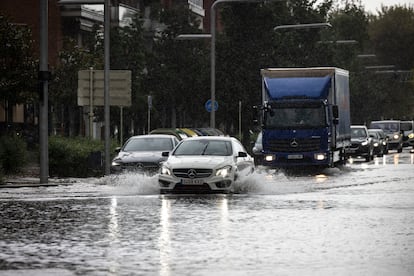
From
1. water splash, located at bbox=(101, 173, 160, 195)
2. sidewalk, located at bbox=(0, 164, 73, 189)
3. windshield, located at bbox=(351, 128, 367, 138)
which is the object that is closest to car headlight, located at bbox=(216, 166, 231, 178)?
water splash, located at bbox=(101, 173, 160, 195)

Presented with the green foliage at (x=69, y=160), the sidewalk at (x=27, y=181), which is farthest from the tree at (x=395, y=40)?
the sidewalk at (x=27, y=181)

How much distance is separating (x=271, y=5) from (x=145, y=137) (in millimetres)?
35495

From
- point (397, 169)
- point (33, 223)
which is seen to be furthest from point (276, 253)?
point (397, 169)

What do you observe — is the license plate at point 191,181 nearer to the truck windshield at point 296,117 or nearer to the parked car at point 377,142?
the truck windshield at point 296,117

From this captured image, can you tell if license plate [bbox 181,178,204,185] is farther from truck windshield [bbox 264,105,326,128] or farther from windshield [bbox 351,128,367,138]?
windshield [bbox 351,128,367,138]

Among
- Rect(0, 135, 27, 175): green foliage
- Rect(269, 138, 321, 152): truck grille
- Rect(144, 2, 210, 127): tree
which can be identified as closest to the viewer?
Rect(0, 135, 27, 175): green foliage

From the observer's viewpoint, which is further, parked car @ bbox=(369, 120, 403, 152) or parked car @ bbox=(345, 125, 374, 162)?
parked car @ bbox=(369, 120, 403, 152)

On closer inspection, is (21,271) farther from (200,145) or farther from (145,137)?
(145,137)

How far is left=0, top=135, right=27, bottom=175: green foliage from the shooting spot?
38000 millimetres

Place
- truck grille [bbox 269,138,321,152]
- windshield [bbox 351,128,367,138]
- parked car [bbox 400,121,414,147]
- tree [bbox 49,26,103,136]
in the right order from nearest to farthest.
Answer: truck grille [bbox 269,138,321,152] < windshield [bbox 351,128,367,138] < tree [bbox 49,26,103,136] < parked car [bbox 400,121,414,147]

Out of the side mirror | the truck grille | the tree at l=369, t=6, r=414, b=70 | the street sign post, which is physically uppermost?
the tree at l=369, t=6, r=414, b=70

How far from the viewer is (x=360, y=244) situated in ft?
54.6

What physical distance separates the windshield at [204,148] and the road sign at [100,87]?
10.7m

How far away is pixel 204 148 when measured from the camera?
1182 inches
